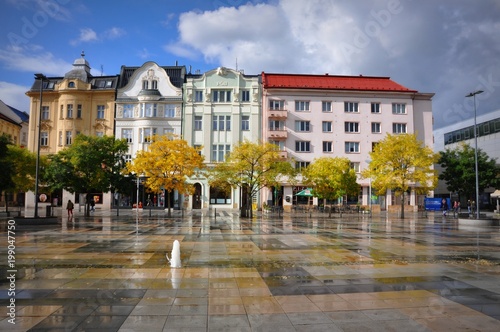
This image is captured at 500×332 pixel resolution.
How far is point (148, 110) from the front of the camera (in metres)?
51.9

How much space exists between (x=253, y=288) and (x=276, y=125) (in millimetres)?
44824

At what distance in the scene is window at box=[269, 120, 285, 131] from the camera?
52.2 m

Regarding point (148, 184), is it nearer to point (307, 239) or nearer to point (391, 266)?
point (307, 239)

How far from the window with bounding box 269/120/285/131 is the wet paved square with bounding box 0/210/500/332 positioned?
37593 mm

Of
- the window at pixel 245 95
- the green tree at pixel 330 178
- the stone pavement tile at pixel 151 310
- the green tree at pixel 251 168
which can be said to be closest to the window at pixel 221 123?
the window at pixel 245 95

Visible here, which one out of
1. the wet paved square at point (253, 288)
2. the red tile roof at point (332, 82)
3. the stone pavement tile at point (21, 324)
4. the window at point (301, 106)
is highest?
the red tile roof at point (332, 82)

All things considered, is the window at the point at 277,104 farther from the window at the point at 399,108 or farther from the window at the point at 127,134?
the window at the point at 127,134

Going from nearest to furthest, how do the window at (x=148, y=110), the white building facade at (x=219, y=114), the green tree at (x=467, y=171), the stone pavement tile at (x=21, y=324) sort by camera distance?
1. the stone pavement tile at (x=21, y=324)
2. the green tree at (x=467, y=171)
3. the window at (x=148, y=110)
4. the white building facade at (x=219, y=114)

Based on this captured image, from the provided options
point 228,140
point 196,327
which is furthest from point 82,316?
point 228,140

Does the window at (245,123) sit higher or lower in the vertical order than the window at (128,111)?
lower

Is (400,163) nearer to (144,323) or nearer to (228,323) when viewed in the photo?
(228,323)

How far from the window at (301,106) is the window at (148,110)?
64.7ft

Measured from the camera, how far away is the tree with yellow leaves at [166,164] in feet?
105

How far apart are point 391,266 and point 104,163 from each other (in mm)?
27615
